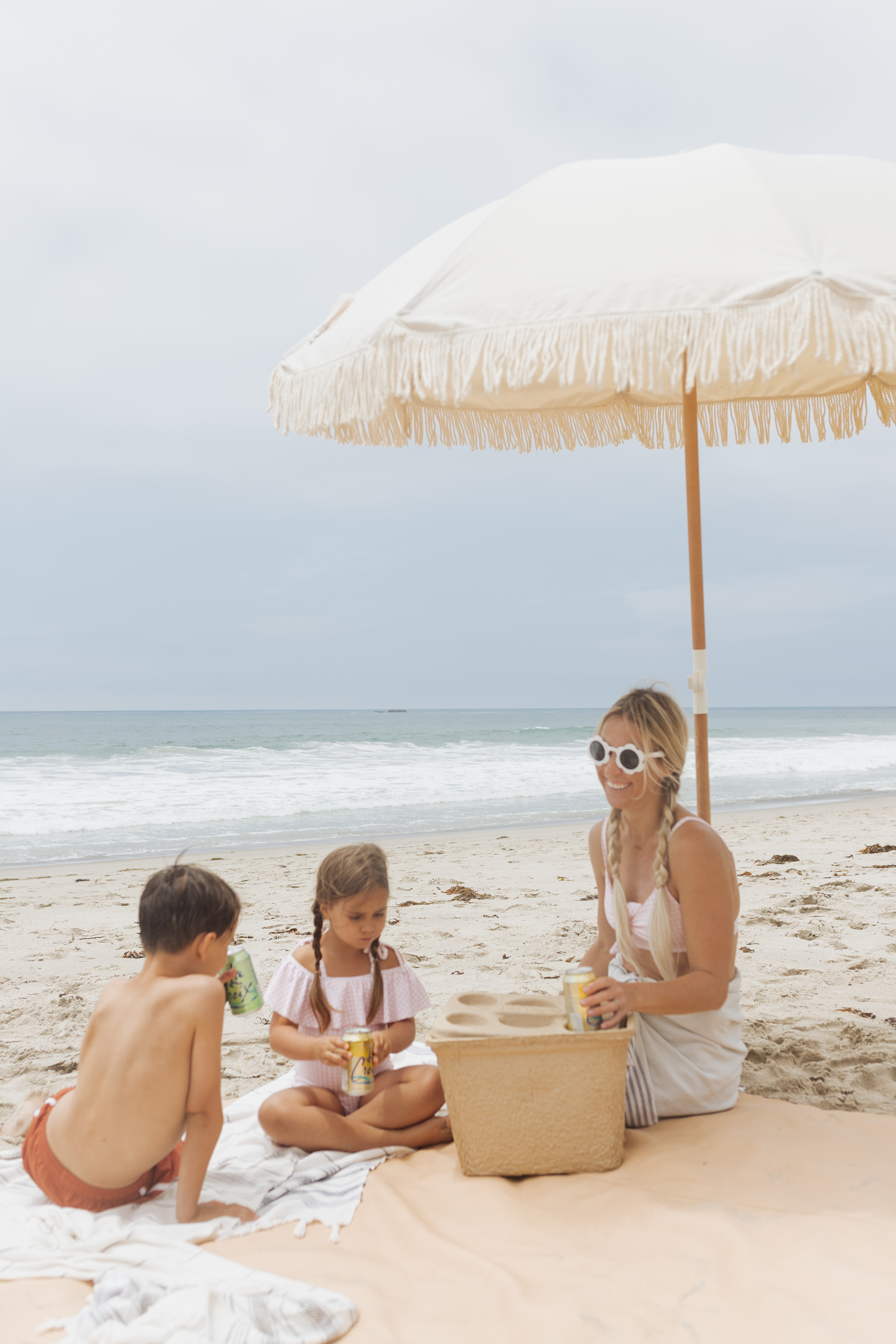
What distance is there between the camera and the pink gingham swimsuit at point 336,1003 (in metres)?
2.73

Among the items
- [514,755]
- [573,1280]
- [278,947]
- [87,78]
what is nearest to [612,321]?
[573,1280]

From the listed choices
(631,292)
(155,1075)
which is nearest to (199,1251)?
(155,1075)

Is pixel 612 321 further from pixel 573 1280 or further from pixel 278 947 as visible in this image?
pixel 278 947

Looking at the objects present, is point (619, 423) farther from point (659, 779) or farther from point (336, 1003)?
point (336, 1003)

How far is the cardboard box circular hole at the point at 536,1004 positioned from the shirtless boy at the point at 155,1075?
0.86m

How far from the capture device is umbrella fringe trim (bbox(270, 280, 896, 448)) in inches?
77.2

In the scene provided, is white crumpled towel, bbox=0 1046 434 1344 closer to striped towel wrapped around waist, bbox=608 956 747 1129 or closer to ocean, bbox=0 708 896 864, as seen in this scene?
striped towel wrapped around waist, bbox=608 956 747 1129

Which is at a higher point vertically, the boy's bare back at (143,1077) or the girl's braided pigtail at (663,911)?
the girl's braided pigtail at (663,911)

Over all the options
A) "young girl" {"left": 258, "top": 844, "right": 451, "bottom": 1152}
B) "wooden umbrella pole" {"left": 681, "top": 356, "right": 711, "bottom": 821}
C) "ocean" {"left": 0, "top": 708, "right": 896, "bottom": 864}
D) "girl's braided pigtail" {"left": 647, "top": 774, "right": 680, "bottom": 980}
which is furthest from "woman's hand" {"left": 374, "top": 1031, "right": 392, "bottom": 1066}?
"ocean" {"left": 0, "top": 708, "right": 896, "bottom": 864}

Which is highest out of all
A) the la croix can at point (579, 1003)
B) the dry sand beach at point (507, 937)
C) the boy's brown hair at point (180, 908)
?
the boy's brown hair at point (180, 908)

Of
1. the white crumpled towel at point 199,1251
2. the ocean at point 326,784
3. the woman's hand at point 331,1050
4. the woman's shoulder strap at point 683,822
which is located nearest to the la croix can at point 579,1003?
the woman's shoulder strap at point 683,822

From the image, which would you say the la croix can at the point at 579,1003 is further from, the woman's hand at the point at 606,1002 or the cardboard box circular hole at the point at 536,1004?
the cardboard box circular hole at the point at 536,1004

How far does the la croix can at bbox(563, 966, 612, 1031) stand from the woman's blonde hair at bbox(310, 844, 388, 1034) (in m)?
0.60

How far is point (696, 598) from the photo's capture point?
3277 mm
